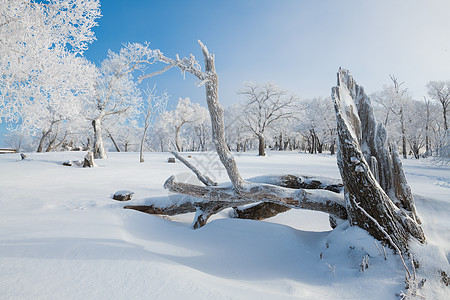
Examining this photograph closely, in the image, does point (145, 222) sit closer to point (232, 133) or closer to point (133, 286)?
point (133, 286)

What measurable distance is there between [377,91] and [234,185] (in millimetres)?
37014

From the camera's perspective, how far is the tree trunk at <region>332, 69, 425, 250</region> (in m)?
2.66

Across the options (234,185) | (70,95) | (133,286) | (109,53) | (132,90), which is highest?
(109,53)

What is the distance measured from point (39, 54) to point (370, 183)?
8.85m

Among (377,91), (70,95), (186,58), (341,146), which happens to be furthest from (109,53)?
(377,91)

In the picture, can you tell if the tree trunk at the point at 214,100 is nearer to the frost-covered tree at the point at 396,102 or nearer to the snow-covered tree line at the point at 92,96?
the snow-covered tree line at the point at 92,96

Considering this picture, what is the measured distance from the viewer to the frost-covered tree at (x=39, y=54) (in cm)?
558

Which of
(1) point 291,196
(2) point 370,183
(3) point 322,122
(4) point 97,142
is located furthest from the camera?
(3) point 322,122

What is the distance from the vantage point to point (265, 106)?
95.1ft

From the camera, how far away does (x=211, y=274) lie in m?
2.31

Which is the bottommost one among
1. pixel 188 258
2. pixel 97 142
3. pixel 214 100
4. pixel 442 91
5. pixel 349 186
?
pixel 188 258

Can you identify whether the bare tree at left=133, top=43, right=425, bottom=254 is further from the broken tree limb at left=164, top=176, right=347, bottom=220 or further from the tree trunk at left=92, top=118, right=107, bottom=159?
the tree trunk at left=92, top=118, right=107, bottom=159

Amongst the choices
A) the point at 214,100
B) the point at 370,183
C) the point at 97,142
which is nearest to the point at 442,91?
the point at 370,183

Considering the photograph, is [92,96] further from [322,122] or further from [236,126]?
[322,122]
